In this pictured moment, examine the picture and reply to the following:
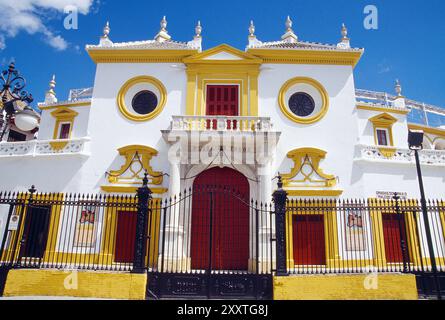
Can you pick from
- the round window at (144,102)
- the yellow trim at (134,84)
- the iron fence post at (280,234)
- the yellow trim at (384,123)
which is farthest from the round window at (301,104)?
the iron fence post at (280,234)

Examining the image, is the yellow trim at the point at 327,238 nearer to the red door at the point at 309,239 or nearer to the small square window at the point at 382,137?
the red door at the point at 309,239

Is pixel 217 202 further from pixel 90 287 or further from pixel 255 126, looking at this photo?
pixel 90 287

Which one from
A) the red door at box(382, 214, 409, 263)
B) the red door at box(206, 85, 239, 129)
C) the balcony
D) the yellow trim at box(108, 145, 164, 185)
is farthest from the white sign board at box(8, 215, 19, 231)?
the red door at box(382, 214, 409, 263)

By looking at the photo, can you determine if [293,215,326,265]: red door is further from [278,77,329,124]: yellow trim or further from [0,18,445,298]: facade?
[278,77,329,124]: yellow trim

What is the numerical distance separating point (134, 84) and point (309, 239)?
10810 millimetres

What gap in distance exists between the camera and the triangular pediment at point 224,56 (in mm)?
14766

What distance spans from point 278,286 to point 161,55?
11.8 m

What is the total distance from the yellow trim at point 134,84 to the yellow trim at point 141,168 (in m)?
1.57

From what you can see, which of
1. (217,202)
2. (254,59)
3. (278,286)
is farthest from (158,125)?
(278,286)

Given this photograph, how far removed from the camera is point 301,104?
14.9 metres

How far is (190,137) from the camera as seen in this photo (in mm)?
12867

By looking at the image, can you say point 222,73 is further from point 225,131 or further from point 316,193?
point 316,193

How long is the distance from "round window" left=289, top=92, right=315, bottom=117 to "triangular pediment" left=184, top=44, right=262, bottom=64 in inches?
96.0

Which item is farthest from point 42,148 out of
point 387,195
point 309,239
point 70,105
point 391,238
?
point 391,238
